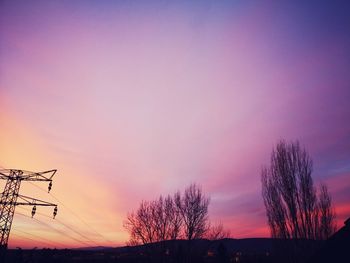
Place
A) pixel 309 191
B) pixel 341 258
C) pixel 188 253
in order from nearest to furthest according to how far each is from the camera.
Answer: pixel 341 258 < pixel 309 191 < pixel 188 253

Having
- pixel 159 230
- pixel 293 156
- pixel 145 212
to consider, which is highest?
pixel 293 156

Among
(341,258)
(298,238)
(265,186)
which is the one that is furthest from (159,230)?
(341,258)

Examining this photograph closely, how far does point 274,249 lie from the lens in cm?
3209

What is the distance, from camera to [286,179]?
1293 inches

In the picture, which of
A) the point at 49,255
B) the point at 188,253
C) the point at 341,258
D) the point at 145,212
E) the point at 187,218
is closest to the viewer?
the point at 341,258

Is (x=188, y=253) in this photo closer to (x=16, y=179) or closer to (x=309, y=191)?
(x=309, y=191)

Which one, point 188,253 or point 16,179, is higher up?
point 16,179

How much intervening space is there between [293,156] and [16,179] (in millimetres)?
33359

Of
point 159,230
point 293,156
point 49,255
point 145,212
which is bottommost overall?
point 49,255

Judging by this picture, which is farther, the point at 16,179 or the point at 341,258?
the point at 16,179

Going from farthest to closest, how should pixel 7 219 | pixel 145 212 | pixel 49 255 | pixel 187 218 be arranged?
pixel 49 255, pixel 145 212, pixel 187 218, pixel 7 219

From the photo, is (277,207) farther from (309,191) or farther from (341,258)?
(341,258)

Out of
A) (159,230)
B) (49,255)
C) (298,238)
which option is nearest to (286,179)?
(298,238)

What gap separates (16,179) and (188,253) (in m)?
28.6
